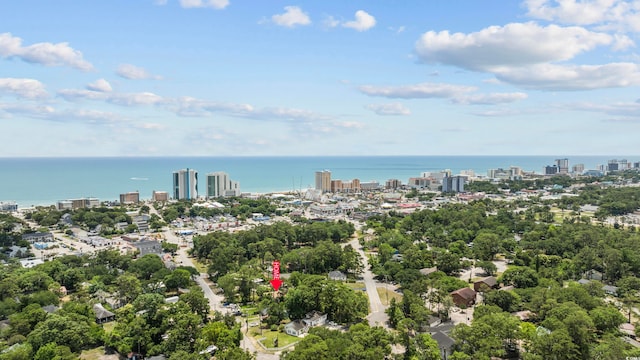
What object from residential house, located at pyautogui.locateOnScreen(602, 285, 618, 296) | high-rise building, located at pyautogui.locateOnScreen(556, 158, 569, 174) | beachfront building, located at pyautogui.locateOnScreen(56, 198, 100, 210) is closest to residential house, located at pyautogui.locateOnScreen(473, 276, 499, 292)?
residential house, located at pyautogui.locateOnScreen(602, 285, 618, 296)

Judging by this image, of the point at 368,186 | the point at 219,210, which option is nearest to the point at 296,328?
the point at 219,210

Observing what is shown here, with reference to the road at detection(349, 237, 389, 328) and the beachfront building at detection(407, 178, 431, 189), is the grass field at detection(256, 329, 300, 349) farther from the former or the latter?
the beachfront building at detection(407, 178, 431, 189)

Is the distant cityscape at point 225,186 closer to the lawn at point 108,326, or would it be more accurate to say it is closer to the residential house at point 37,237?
the residential house at point 37,237

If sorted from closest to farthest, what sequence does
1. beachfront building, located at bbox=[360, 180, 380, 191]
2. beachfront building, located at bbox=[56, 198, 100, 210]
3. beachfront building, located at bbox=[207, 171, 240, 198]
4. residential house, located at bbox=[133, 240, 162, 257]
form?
residential house, located at bbox=[133, 240, 162, 257] < beachfront building, located at bbox=[56, 198, 100, 210] < beachfront building, located at bbox=[207, 171, 240, 198] < beachfront building, located at bbox=[360, 180, 380, 191]

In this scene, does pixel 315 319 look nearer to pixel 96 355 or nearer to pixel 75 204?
pixel 96 355

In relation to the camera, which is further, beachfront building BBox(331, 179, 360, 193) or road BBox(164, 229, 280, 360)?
beachfront building BBox(331, 179, 360, 193)

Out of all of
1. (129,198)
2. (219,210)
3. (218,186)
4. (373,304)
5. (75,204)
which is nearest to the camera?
(373,304)

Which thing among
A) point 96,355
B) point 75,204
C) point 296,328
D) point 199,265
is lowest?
point 96,355

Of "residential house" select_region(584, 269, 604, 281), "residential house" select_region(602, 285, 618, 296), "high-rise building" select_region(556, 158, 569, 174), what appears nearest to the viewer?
"residential house" select_region(602, 285, 618, 296)
